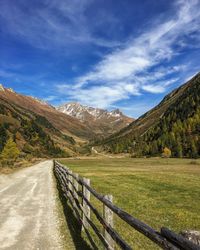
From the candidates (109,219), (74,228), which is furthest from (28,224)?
(109,219)

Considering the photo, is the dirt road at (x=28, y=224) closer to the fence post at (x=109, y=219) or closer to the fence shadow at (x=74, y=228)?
the fence shadow at (x=74, y=228)

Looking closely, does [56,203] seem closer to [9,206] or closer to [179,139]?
[9,206]

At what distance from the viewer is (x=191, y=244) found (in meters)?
3.71

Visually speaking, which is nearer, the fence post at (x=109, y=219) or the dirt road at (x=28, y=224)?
the fence post at (x=109, y=219)

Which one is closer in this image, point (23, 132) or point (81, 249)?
point (81, 249)

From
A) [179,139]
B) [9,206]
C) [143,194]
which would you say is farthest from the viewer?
[179,139]

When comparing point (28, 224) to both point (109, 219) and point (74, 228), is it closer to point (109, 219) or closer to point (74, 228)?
point (74, 228)

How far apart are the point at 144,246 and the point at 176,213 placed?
5.11 metres

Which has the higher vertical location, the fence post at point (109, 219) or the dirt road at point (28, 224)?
the fence post at point (109, 219)

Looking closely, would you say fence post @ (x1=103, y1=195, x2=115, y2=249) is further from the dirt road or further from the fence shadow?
the dirt road

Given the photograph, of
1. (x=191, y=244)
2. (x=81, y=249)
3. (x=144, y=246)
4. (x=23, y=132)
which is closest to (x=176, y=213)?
(x=144, y=246)

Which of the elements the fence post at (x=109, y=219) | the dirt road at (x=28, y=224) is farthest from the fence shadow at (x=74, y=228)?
the fence post at (x=109, y=219)

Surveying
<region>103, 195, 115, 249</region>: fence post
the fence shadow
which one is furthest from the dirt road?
<region>103, 195, 115, 249</region>: fence post

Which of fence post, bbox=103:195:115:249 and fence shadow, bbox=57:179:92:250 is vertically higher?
fence post, bbox=103:195:115:249
